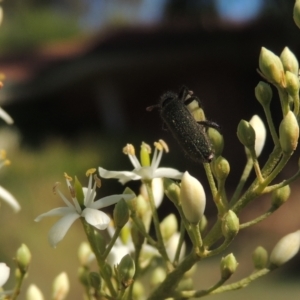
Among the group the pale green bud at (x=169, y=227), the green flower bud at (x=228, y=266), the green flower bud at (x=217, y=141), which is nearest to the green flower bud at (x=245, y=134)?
the green flower bud at (x=217, y=141)

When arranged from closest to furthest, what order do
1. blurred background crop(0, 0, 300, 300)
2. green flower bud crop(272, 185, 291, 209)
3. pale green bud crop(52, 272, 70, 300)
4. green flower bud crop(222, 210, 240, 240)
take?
green flower bud crop(222, 210, 240, 240)
green flower bud crop(272, 185, 291, 209)
pale green bud crop(52, 272, 70, 300)
blurred background crop(0, 0, 300, 300)

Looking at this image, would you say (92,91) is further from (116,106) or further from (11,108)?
(11,108)

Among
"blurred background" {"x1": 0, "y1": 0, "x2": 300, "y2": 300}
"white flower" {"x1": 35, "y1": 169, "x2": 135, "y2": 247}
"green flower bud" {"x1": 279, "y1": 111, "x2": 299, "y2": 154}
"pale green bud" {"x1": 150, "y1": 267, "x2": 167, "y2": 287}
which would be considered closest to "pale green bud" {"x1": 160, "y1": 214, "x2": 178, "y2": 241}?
"pale green bud" {"x1": 150, "y1": 267, "x2": 167, "y2": 287}

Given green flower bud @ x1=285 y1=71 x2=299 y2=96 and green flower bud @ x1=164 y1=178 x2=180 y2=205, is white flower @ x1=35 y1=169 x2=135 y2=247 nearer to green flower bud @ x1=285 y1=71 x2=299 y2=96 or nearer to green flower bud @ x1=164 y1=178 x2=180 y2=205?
green flower bud @ x1=164 y1=178 x2=180 y2=205

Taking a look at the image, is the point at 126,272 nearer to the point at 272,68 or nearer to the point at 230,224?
the point at 230,224

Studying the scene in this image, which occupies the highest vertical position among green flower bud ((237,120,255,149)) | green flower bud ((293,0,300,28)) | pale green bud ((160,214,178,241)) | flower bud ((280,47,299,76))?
green flower bud ((293,0,300,28))

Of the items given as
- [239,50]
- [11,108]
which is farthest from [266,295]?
[11,108]

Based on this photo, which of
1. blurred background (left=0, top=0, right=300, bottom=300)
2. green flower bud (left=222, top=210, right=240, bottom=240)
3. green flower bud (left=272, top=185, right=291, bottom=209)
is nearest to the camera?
green flower bud (left=222, top=210, right=240, bottom=240)
